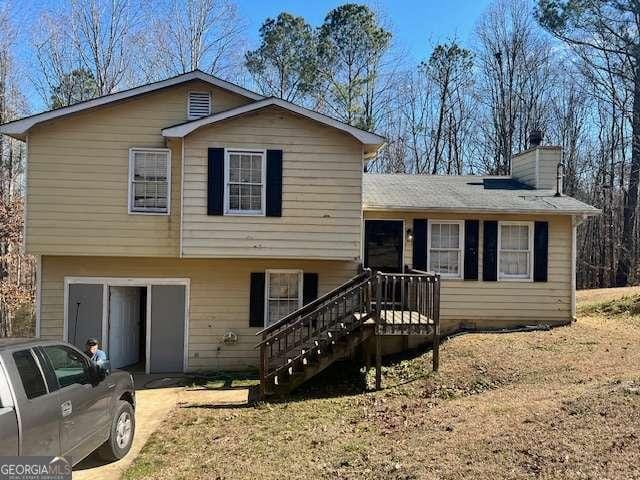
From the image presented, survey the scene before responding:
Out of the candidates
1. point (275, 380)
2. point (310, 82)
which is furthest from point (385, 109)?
point (275, 380)

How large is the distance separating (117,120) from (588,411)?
1109 cm

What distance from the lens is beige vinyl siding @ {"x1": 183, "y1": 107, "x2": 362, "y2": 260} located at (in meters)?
11.5

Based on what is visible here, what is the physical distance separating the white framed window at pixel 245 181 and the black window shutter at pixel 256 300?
1.88m

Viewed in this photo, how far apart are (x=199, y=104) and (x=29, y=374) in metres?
9.00

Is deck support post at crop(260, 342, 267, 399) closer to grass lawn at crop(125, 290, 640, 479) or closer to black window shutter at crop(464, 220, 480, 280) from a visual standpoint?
grass lawn at crop(125, 290, 640, 479)

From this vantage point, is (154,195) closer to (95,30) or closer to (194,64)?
(194,64)

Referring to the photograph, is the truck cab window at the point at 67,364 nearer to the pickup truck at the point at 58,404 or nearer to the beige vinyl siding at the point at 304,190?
the pickup truck at the point at 58,404

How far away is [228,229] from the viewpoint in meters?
11.4

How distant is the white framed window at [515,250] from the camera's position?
13.5m

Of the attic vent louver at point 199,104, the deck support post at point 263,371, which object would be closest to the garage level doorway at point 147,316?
the deck support post at point 263,371

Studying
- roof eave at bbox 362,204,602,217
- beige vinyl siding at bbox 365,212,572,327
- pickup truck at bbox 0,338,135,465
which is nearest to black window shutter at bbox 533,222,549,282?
beige vinyl siding at bbox 365,212,572,327

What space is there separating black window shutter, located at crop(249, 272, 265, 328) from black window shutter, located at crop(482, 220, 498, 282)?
19.2 feet

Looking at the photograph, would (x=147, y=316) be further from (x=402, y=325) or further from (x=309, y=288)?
(x=402, y=325)

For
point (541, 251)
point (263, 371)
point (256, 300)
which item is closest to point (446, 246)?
point (541, 251)
